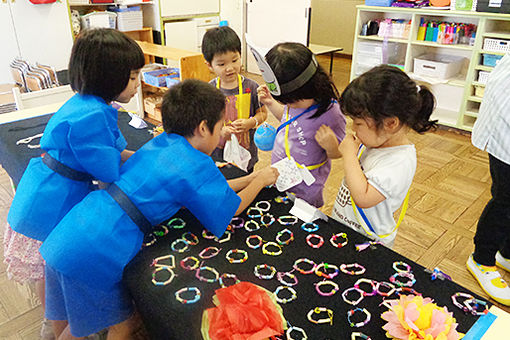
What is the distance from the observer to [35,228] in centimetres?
129

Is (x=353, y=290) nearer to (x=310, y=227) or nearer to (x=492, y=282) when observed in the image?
(x=310, y=227)

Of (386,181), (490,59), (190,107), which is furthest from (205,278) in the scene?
(490,59)

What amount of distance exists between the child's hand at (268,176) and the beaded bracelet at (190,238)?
0.31 meters

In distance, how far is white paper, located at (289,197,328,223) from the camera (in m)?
1.21

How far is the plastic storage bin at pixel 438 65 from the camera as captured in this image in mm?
3953

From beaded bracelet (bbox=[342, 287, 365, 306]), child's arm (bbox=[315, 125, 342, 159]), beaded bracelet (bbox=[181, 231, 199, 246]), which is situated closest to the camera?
beaded bracelet (bbox=[342, 287, 365, 306])

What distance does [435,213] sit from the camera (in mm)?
2564

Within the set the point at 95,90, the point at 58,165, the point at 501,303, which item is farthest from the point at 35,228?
the point at 501,303

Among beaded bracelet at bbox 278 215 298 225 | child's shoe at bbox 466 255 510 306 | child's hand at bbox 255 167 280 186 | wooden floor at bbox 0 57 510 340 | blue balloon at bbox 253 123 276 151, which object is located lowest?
wooden floor at bbox 0 57 510 340

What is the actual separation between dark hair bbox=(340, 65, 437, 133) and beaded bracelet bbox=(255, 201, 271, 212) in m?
0.41

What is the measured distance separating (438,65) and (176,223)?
373 centimetres

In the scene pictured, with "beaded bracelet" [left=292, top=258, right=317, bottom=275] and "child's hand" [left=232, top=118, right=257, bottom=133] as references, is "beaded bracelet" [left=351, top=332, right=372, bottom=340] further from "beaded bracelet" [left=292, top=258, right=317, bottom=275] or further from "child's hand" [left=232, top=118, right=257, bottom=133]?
"child's hand" [left=232, top=118, right=257, bottom=133]

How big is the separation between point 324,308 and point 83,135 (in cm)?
84

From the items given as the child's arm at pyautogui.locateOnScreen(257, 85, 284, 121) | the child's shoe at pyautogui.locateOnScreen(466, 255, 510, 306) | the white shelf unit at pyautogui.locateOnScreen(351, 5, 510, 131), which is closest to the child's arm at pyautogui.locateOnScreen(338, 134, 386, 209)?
the child's arm at pyautogui.locateOnScreen(257, 85, 284, 121)
